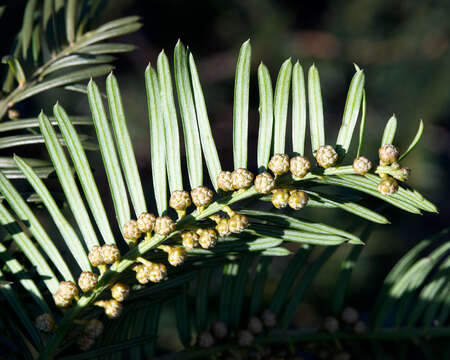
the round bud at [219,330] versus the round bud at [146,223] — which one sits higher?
the round bud at [146,223]

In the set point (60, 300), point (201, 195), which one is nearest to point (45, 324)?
point (60, 300)

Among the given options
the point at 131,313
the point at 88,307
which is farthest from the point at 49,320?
the point at 131,313

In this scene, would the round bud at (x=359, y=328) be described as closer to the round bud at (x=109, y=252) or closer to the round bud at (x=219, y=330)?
the round bud at (x=219, y=330)

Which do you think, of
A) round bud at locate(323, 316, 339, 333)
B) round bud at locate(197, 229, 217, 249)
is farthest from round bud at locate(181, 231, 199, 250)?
round bud at locate(323, 316, 339, 333)

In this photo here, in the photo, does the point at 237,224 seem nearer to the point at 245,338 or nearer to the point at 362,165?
the point at 362,165

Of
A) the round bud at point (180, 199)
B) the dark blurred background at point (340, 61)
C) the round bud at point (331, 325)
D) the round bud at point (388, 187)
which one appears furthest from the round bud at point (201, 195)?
the dark blurred background at point (340, 61)

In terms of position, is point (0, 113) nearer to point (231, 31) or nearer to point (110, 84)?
point (110, 84)
